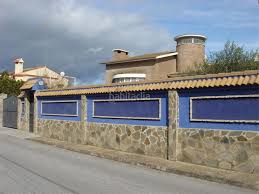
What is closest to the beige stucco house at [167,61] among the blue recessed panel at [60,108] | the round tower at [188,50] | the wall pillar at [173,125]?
the round tower at [188,50]

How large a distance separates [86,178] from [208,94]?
440 cm

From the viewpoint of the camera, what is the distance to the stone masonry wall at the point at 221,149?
34.6 ft

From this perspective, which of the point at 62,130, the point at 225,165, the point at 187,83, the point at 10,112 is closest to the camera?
the point at 225,165

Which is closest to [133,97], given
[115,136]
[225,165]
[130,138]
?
[130,138]

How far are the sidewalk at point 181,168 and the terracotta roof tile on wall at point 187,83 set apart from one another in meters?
2.35

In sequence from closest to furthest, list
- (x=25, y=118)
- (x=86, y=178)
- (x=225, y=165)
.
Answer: (x=86, y=178)
(x=225, y=165)
(x=25, y=118)

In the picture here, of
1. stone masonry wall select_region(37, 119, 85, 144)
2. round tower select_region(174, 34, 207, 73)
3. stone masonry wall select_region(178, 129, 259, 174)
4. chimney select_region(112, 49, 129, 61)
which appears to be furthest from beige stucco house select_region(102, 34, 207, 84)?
stone masonry wall select_region(178, 129, 259, 174)

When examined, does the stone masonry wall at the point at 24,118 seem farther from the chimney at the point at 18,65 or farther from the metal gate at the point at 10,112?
the chimney at the point at 18,65

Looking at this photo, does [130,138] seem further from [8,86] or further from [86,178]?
[8,86]

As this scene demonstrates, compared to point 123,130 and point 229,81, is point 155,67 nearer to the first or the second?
point 123,130

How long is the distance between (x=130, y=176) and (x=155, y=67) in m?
33.4

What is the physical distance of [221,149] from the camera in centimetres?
1133

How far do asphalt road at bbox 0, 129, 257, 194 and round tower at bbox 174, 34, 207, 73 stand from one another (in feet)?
103

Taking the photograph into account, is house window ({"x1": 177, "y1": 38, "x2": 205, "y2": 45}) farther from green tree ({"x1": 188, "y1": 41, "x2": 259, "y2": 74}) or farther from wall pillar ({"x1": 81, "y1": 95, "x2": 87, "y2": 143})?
wall pillar ({"x1": 81, "y1": 95, "x2": 87, "y2": 143})
